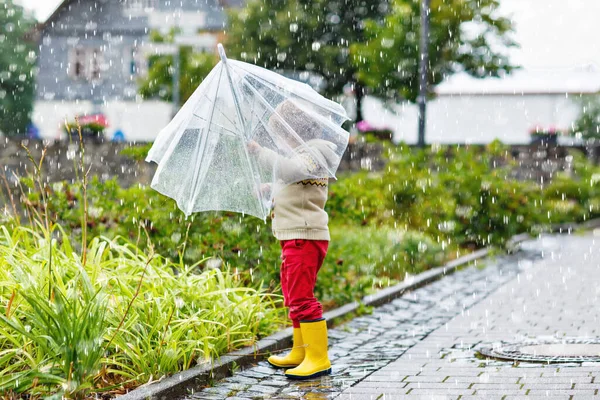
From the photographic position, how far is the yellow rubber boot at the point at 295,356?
20.4ft

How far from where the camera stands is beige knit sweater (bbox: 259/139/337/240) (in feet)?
18.7

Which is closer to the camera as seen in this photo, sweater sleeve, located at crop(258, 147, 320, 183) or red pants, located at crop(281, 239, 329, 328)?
sweater sleeve, located at crop(258, 147, 320, 183)

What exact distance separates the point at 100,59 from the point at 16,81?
6378 mm

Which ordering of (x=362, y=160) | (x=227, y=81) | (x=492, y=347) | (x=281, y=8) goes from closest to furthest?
(x=227, y=81) < (x=492, y=347) < (x=362, y=160) < (x=281, y=8)

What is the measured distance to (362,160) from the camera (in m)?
23.5

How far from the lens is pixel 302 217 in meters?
5.80

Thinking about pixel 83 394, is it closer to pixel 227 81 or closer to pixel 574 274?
pixel 227 81

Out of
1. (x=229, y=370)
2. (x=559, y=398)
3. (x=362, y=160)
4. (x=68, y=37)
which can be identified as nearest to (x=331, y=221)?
(x=229, y=370)

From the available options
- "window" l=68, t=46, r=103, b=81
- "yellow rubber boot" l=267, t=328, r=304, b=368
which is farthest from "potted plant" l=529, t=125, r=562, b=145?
"window" l=68, t=46, r=103, b=81

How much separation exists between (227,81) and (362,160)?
709 inches

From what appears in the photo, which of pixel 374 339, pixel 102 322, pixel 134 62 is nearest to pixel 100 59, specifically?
pixel 134 62

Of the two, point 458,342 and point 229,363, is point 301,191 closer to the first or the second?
point 229,363

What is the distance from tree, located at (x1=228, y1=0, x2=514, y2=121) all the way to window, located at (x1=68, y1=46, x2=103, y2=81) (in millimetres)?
12507

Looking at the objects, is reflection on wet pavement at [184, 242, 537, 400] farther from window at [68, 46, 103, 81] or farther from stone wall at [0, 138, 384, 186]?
window at [68, 46, 103, 81]
